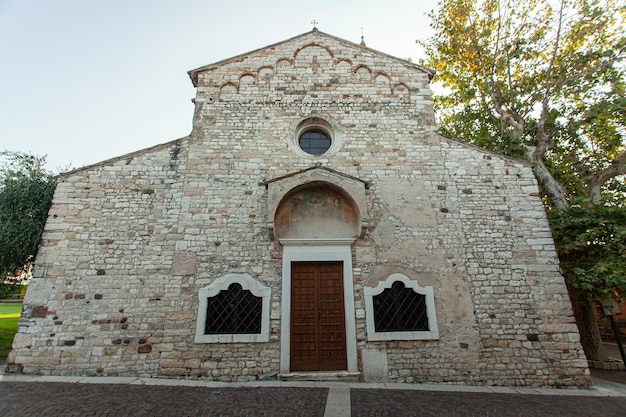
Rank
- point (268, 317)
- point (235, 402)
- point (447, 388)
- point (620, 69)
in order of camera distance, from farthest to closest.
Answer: point (620, 69) → point (268, 317) → point (447, 388) → point (235, 402)

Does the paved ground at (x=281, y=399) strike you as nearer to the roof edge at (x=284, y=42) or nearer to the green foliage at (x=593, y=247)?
the green foliage at (x=593, y=247)

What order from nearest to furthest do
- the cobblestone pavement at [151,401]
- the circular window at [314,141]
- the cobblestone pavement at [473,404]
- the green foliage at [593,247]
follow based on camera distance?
the cobblestone pavement at [151,401] → the cobblestone pavement at [473,404] → the green foliage at [593,247] → the circular window at [314,141]

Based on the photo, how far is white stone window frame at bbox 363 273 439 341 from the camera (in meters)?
6.45

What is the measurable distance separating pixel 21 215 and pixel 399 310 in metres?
10.3

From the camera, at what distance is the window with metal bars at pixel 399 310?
6.60 m

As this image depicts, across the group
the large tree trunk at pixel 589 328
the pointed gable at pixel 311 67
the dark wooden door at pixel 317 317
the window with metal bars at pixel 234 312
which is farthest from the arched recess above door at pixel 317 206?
the large tree trunk at pixel 589 328

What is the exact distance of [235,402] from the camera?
488 cm

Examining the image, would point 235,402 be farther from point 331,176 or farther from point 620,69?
point 620,69

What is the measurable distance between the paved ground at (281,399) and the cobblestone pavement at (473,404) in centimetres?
1

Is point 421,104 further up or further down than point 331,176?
further up

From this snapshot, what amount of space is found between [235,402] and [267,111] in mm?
6510

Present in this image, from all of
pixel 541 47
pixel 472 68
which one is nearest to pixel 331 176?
pixel 472 68

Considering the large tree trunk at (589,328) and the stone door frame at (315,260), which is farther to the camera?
the large tree trunk at (589,328)

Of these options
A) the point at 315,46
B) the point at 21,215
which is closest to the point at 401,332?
the point at 315,46
